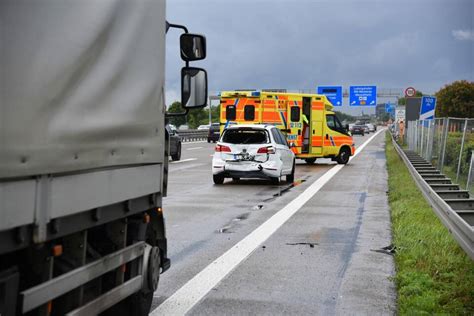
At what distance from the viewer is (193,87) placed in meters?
5.18

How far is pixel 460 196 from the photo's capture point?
1085 cm

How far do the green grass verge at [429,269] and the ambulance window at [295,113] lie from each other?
1423 centimetres

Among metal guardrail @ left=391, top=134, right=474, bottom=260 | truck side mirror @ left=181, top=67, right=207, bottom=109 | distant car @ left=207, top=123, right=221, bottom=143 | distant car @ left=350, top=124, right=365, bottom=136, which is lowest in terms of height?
distant car @ left=350, top=124, right=365, bottom=136

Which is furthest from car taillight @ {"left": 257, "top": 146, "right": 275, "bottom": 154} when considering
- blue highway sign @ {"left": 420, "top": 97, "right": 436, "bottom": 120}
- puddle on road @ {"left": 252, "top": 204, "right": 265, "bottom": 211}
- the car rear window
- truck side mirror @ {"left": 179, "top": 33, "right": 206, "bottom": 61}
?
blue highway sign @ {"left": 420, "top": 97, "right": 436, "bottom": 120}

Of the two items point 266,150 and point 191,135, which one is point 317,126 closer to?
point 266,150

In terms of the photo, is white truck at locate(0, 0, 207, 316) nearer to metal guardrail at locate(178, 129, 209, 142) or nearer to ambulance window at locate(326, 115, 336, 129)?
ambulance window at locate(326, 115, 336, 129)

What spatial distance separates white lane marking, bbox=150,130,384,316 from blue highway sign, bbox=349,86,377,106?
61.1 m

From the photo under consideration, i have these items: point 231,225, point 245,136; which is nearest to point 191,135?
point 245,136

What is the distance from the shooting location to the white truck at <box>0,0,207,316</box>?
2.98 m

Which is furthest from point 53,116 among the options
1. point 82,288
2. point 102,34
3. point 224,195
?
point 224,195

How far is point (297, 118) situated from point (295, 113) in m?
0.21

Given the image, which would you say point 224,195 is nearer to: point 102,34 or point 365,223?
point 365,223

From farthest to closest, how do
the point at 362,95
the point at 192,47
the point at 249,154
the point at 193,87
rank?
the point at 362,95 → the point at 249,154 → the point at 192,47 → the point at 193,87

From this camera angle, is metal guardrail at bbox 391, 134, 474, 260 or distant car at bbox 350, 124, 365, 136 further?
distant car at bbox 350, 124, 365, 136
